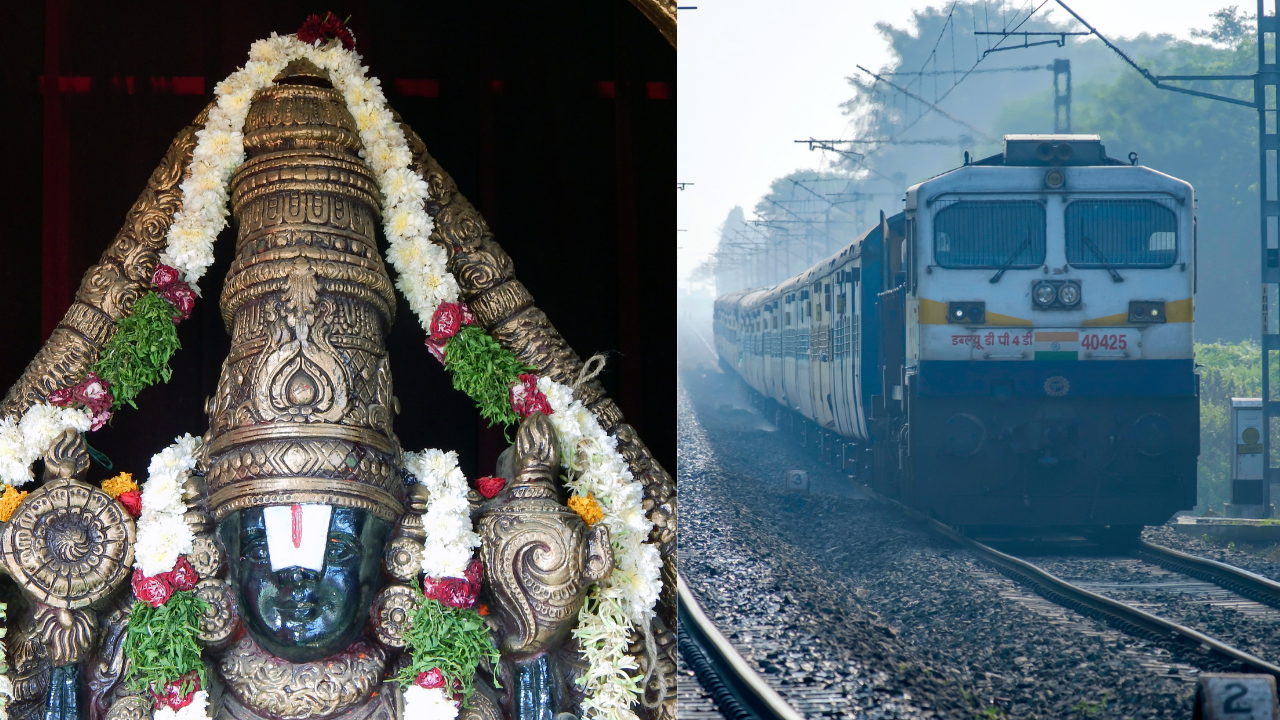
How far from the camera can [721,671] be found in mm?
3312

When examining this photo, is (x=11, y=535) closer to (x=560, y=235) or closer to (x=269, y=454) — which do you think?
(x=269, y=454)

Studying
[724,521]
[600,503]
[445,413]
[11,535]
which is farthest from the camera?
[445,413]

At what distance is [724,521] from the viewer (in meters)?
3.46

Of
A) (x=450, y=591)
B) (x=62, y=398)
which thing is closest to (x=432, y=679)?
(x=450, y=591)

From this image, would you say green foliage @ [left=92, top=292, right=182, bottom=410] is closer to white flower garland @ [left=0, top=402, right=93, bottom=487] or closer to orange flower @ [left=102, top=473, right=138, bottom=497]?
white flower garland @ [left=0, top=402, right=93, bottom=487]

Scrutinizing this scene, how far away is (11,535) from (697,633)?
219 centimetres

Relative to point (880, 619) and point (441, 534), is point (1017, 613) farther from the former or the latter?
point (441, 534)

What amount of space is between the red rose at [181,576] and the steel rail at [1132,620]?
2.63 m

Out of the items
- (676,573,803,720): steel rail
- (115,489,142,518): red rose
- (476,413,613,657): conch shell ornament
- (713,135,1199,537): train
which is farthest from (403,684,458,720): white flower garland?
(713,135,1199,537): train

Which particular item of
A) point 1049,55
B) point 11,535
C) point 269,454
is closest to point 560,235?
point 269,454

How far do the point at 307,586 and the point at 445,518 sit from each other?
438 millimetres

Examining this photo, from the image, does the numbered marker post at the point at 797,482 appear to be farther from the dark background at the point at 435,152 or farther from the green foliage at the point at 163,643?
the green foliage at the point at 163,643

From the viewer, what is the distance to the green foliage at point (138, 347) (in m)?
3.23

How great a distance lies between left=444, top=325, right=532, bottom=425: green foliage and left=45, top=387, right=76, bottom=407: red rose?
1.23 metres
